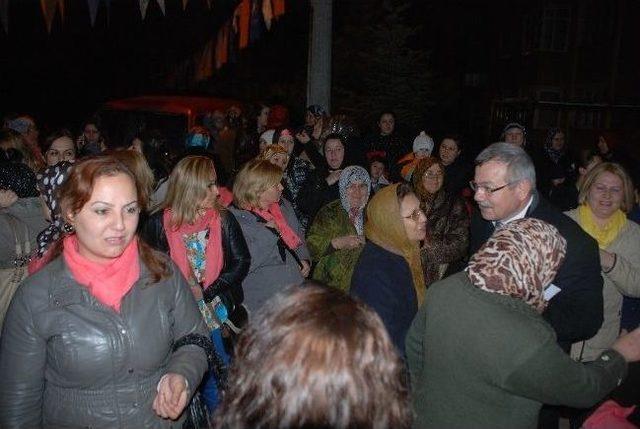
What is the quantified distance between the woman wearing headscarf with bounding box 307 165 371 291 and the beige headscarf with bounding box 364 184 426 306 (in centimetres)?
93

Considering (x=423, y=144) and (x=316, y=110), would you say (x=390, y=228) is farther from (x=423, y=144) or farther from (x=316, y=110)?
(x=316, y=110)

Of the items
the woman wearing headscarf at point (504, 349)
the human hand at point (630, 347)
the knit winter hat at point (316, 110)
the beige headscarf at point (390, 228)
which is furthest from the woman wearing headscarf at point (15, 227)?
the knit winter hat at point (316, 110)

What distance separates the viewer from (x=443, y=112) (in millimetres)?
25641

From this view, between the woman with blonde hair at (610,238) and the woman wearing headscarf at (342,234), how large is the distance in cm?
167

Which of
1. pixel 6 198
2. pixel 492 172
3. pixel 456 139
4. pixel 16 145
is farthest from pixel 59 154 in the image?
pixel 456 139

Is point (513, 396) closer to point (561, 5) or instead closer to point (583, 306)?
point (583, 306)

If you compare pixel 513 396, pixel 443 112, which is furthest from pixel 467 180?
pixel 443 112

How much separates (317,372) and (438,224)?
360 centimetres

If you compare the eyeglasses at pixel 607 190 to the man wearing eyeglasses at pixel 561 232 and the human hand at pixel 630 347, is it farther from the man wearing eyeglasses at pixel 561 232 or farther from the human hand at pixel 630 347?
the human hand at pixel 630 347

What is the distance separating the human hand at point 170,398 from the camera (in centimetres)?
225

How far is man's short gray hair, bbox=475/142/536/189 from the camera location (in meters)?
3.20

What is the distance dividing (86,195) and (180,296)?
24.3 inches

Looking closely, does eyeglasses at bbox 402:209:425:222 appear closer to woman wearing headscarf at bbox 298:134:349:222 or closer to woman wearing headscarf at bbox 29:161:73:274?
woman wearing headscarf at bbox 29:161:73:274

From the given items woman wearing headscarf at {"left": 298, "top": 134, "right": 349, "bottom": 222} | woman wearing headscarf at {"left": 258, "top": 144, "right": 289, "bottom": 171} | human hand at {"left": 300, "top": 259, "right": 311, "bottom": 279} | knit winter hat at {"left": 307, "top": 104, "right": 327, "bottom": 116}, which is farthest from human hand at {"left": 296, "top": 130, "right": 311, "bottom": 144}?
human hand at {"left": 300, "top": 259, "right": 311, "bottom": 279}
